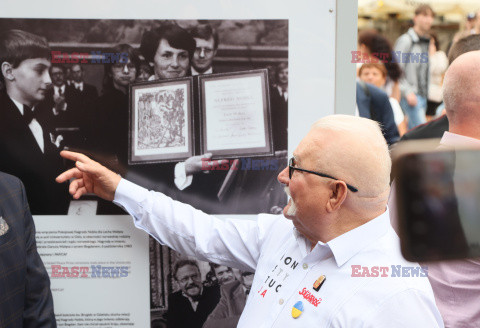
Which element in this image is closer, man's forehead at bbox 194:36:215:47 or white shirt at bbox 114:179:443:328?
white shirt at bbox 114:179:443:328

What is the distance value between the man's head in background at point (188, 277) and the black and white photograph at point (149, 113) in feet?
0.86

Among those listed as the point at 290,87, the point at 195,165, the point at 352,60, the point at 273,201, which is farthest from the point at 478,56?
the point at 195,165

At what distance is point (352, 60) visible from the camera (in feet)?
6.91

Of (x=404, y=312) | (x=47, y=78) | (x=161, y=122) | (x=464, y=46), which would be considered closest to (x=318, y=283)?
(x=404, y=312)

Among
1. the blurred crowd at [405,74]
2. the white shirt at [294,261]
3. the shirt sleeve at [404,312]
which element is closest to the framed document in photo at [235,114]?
the white shirt at [294,261]

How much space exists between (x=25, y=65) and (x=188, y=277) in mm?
1106

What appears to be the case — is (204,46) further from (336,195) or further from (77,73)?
(336,195)

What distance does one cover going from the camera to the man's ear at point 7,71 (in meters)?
2.10

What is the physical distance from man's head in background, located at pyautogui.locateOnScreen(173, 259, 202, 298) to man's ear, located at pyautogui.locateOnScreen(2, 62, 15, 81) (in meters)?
1.02

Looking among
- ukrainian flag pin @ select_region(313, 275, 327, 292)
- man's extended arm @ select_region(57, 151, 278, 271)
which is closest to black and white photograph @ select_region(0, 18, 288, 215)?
man's extended arm @ select_region(57, 151, 278, 271)

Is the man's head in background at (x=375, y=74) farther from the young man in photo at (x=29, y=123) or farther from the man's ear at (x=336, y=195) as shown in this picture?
the young man in photo at (x=29, y=123)

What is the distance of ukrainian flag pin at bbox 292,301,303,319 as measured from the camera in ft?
5.31

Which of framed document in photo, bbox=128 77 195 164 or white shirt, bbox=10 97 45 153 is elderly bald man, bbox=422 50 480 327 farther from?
white shirt, bbox=10 97 45 153

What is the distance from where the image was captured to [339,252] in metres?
1.64
